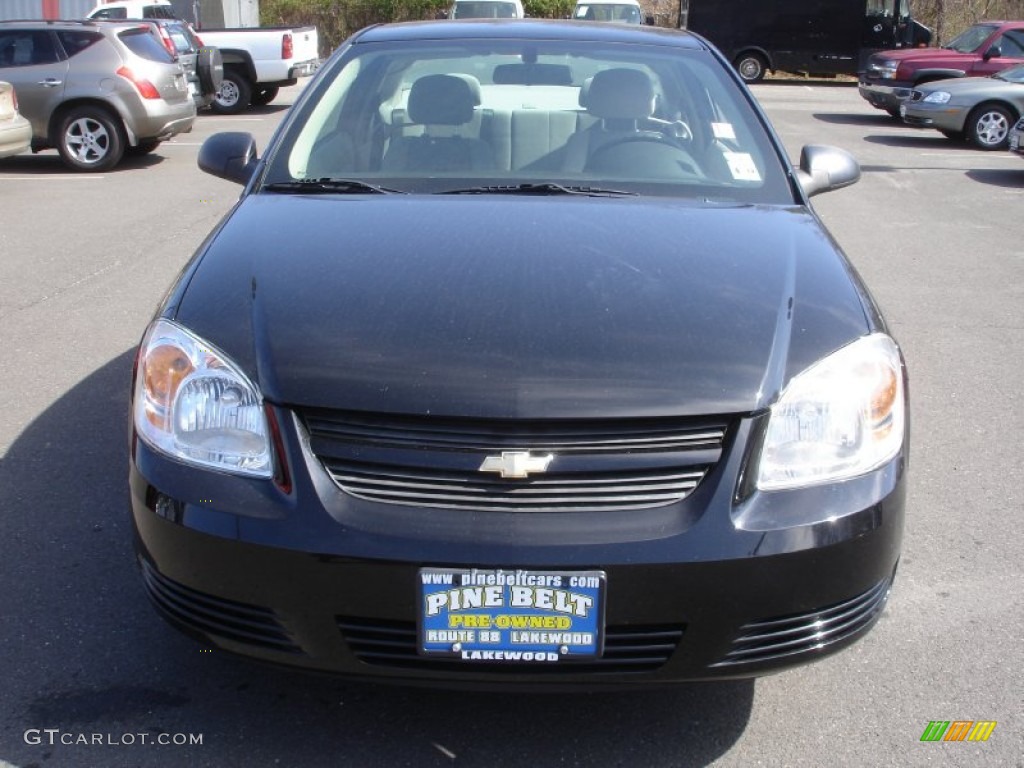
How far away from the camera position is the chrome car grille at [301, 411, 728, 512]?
2.48m

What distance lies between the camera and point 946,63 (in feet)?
62.3

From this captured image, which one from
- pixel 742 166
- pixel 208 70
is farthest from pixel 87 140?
pixel 742 166

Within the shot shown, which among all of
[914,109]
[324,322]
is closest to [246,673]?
[324,322]

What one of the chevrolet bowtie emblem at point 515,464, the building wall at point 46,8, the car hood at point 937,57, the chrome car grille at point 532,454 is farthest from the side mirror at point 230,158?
the building wall at point 46,8

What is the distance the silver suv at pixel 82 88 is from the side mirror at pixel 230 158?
31.1 feet

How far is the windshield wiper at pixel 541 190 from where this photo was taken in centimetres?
370

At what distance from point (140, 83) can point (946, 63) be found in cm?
1278

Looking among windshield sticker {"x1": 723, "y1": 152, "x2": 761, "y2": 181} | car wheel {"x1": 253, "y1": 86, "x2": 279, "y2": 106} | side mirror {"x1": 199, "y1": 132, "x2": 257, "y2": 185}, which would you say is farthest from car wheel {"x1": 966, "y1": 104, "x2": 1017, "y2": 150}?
side mirror {"x1": 199, "y1": 132, "x2": 257, "y2": 185}

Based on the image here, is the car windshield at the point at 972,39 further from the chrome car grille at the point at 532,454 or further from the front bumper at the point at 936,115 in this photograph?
the chrome car grille at the point at 532,454

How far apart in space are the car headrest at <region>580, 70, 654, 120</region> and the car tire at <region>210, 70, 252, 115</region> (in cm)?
1658

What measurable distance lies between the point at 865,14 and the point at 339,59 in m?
24.4

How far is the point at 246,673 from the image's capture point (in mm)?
3125

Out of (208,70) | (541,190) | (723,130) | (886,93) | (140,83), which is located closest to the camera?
(541,190)

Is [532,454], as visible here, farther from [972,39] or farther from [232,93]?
[972,39]
